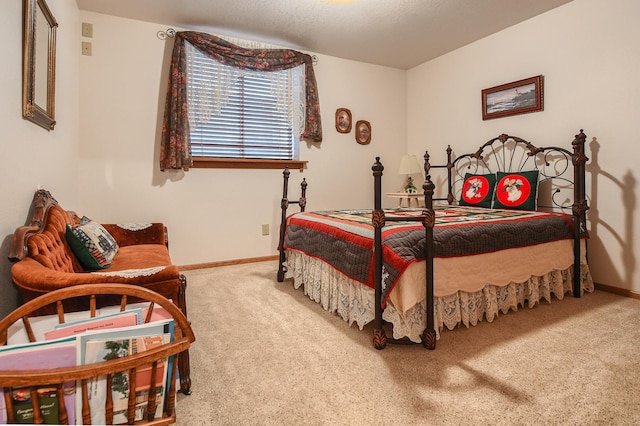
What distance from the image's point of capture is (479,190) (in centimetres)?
350

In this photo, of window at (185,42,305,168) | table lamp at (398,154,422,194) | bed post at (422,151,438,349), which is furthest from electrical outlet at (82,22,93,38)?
table lamp at (398,154,422,194)

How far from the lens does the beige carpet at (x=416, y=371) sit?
1.34 meters

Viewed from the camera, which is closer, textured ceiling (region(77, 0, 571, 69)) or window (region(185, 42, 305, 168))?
textured ceiling (region(77, 0, 571, 69))

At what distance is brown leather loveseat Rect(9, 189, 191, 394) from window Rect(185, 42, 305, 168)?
1836mm

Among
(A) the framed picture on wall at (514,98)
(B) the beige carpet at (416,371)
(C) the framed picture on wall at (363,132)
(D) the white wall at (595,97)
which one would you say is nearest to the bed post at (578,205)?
(D) the white wall at (595,97)

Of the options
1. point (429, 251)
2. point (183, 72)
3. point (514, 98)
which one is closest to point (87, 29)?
point (183, 72)

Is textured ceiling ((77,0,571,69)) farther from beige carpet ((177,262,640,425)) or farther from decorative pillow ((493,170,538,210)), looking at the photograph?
beige carpet ((177,262,640,425))

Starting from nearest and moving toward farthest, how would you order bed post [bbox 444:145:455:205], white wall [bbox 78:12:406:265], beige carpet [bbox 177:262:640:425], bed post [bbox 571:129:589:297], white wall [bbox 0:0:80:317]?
beige carpet [bbox 177:262:640:425]
white wall [bbox 0:0:80:317]
bed post [bbox 571:129:589:297]
white wall [bbox 78:12:406:265]
bed post [bbox 444:145:455:205]

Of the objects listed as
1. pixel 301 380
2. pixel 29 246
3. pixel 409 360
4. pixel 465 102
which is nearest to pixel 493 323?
pixel 409 360

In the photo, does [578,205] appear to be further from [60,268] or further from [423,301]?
[60,268]

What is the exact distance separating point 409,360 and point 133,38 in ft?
11.9

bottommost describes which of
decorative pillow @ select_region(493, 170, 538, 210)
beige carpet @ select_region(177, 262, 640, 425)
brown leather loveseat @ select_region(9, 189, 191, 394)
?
beige carpet @ select_region(177, 262, 640, 425)

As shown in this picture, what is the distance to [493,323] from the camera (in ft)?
7.19

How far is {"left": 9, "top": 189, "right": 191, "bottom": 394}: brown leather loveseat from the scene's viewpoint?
1191mm
